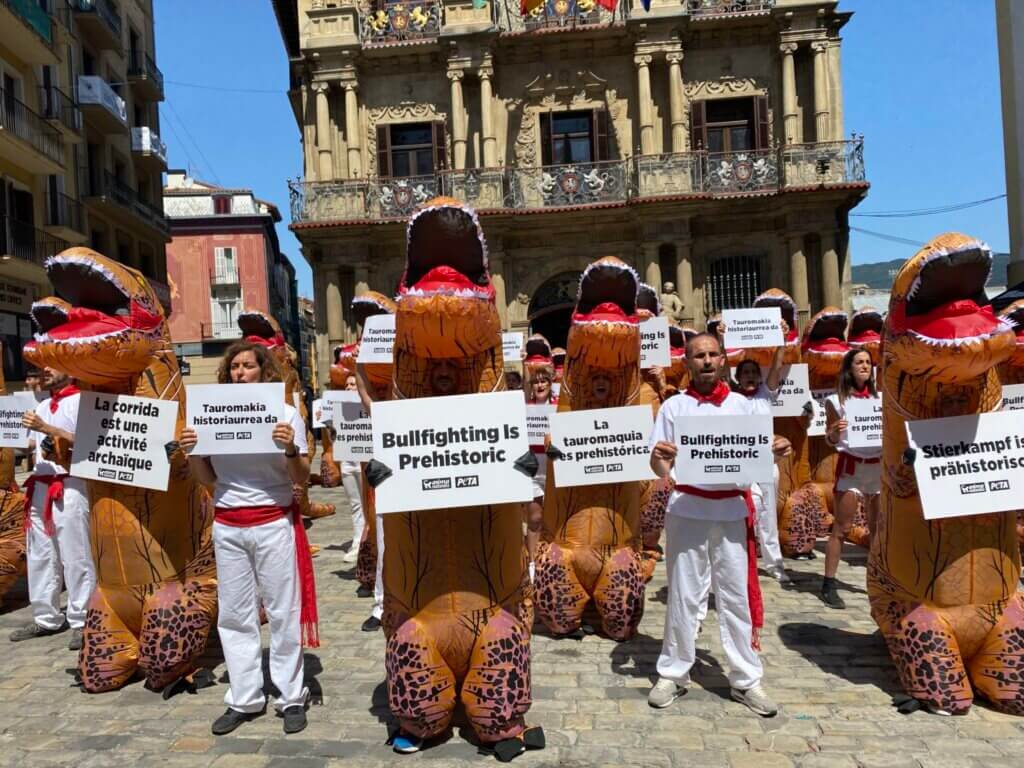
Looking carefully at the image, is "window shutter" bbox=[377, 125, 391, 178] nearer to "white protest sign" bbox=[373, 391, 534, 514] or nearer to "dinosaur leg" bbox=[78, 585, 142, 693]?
"dinosaur leg" bbox=[78, 585, 142, 693]

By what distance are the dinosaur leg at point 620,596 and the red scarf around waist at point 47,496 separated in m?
3.86

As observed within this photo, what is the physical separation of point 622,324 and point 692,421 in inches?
48.2

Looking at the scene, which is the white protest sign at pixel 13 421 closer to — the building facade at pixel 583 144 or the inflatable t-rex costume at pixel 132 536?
the inflatable t-rex costume at pixel 132 536

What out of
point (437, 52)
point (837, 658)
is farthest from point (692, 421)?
point (437, 52)

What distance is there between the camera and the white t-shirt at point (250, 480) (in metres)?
3.54

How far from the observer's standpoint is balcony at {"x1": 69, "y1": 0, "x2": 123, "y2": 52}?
66.7ft

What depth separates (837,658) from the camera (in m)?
4.33

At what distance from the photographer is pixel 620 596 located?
4.65m

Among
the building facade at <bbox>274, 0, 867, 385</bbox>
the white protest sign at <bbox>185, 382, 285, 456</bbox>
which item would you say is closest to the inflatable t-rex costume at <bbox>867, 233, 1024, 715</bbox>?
the white protest sign at <bbox>185, 382, 285, 456</bbox>

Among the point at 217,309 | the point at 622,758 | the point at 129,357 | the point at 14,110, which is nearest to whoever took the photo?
the point at 622,758

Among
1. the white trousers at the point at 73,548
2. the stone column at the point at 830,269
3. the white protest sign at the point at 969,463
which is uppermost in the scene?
the stone column at the point at 830,269

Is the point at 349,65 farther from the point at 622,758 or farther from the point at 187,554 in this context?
the point at 622,758

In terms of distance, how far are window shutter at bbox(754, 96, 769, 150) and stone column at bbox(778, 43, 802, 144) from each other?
42 centimetres

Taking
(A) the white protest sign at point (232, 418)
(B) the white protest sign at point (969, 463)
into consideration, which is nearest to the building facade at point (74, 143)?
(A) the white protest sign at point (232, 418)
